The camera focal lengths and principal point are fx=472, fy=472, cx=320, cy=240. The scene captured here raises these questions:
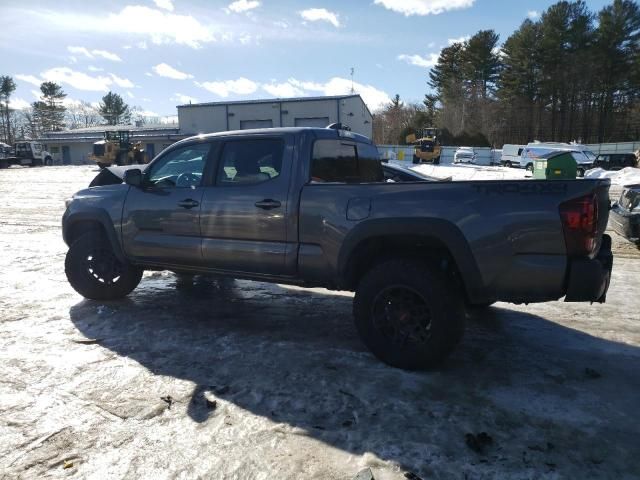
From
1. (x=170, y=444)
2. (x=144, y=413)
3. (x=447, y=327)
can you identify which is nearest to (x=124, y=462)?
(x=170, y=444)

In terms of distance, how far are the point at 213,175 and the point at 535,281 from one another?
3.01m

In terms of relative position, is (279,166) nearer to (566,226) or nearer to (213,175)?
(213,175)

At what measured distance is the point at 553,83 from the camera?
54.7 metres

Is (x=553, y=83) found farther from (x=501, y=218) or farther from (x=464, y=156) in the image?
(x=501, y=218)

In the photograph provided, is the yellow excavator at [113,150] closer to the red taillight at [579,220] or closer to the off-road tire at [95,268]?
the off-road tire at [95,268]

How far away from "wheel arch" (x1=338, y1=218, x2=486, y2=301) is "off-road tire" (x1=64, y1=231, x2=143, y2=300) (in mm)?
2872

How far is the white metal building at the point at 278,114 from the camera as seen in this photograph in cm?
4619

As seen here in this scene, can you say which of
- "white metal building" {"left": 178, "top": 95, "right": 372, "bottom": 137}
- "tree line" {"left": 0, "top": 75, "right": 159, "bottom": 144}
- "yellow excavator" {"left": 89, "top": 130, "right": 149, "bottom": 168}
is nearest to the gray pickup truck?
"yellow excavator" {"left": 89, "top": 130, "right": 149, "bottom": 168}

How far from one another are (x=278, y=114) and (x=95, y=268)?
44371 millimetres

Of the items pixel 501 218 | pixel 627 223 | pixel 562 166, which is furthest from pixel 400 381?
Result: pixel 562 166

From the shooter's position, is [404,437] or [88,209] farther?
[88,209]

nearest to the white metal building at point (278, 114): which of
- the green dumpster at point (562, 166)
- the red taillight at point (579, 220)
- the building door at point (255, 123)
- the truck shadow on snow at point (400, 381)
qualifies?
the building door at point (255, 123)

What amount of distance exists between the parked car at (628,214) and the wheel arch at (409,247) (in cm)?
539

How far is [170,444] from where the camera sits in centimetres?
275
